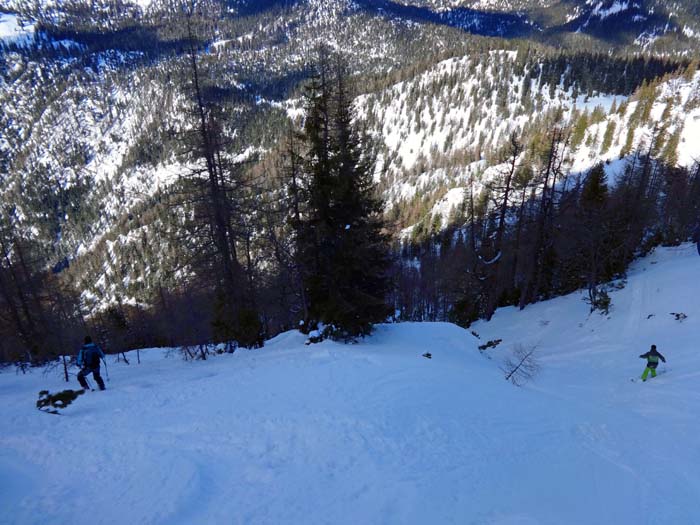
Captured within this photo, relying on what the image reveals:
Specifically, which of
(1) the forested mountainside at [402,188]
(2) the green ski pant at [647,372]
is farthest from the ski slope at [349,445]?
(1) the forested mountainside at [402,188]

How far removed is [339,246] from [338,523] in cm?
1044

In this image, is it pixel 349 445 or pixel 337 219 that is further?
pixel 337 219

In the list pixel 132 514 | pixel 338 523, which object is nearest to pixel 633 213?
pixel 338 523

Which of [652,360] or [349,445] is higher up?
[349,445]

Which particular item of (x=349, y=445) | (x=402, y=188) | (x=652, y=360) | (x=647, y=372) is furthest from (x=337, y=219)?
(x=402, y=188)

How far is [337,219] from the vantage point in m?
14.5

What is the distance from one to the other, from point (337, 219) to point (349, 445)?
9402 millimetres

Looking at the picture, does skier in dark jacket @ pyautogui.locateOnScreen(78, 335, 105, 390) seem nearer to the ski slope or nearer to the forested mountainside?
the ski slope

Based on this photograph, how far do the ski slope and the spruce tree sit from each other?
188 centimetres

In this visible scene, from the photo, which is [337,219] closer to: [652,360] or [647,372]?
[652,360]

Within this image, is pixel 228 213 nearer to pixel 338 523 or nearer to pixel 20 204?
pixel 338 523

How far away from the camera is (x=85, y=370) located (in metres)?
9.98

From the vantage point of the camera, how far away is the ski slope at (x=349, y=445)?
529cm

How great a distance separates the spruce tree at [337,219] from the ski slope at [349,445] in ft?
6.16
